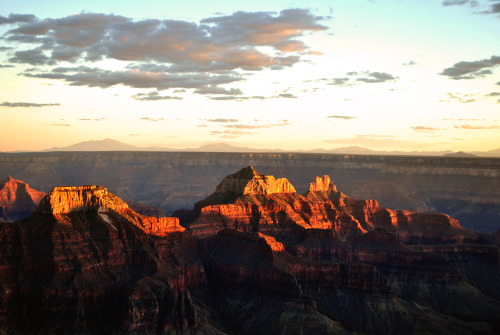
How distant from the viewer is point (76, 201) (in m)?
96.9

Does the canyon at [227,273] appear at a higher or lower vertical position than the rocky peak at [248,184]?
lower

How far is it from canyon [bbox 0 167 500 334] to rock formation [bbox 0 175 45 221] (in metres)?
64.0

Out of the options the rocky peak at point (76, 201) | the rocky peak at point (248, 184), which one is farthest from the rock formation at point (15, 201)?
the rocky peak at point (76, 201)

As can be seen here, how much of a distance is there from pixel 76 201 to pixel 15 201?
101918 millimetres

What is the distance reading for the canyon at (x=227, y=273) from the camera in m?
85.4

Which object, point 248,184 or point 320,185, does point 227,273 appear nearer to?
point 248,184

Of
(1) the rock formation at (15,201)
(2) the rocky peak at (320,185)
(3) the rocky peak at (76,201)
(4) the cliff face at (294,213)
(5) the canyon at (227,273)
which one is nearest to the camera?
(5) the canyon at (227,273)

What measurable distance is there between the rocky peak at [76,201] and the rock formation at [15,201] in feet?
286

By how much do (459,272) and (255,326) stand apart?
4810 centimetres

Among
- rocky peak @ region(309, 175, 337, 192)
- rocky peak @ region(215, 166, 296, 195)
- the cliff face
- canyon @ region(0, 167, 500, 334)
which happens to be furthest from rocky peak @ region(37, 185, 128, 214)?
rocky peak @ region(309, 175, 337, 192)

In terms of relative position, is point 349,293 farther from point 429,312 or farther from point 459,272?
point 459,272

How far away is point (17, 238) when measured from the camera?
88.9m

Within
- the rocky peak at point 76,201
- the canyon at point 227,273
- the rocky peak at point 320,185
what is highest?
the rocky peak at point 76,201

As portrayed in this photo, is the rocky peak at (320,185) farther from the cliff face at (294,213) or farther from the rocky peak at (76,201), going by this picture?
the rocky peak at (76,201)
